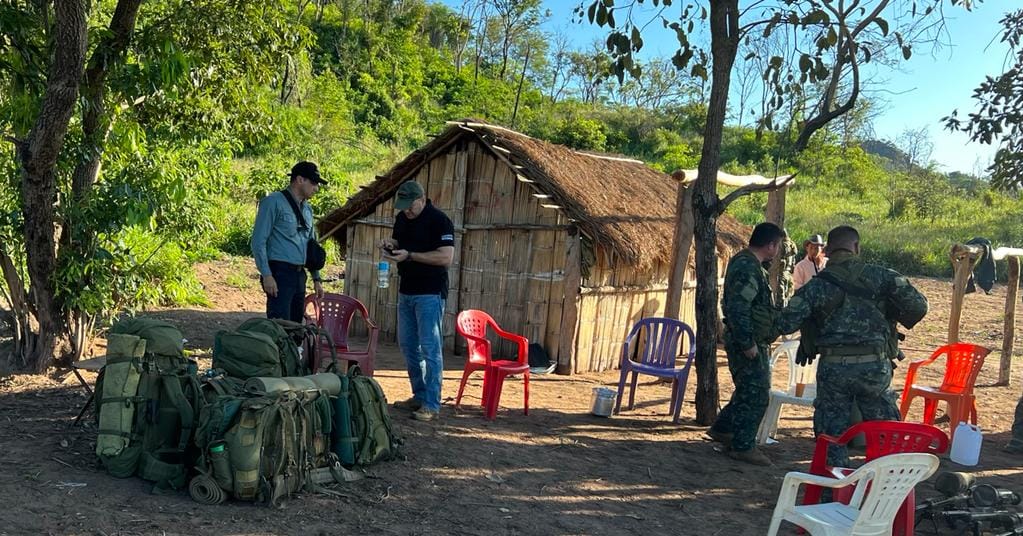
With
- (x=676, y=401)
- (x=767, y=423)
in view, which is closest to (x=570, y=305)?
(x=676, y=401)

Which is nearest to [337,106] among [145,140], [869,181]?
[869,181]

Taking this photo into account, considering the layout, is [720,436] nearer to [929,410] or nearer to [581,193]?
[929,410]

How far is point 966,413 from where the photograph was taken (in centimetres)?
737

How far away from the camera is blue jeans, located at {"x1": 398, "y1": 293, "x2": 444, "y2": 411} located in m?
6.30

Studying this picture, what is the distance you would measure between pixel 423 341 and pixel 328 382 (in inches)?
54.7

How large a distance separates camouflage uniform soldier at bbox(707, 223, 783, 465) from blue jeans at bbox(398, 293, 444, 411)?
84.6 inches

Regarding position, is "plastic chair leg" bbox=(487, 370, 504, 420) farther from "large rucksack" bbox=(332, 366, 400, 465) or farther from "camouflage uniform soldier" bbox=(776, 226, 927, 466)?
"camouflage uniform soldier" bbox=(776, 226, 927, 466)

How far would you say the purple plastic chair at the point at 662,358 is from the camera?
24.3 ft

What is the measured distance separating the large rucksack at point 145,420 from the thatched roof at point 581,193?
5.79 metres

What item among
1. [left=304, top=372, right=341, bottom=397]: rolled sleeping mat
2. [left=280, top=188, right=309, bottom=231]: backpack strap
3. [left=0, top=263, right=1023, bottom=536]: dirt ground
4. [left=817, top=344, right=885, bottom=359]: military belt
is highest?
[left=280, top=188, right=309, bottom=231]: backpack strap

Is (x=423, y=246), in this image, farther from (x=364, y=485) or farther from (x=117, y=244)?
(x=117, y=244)

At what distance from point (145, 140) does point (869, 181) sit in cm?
3647

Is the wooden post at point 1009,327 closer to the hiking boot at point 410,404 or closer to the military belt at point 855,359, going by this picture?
the military belt at point 855,359

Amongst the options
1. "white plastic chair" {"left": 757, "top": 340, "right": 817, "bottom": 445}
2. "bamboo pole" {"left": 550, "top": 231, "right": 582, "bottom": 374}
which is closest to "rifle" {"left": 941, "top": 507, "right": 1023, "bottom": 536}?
"white plastic chair" {"left": 757, "top": 340, "right": 817, "bottom": 445}
